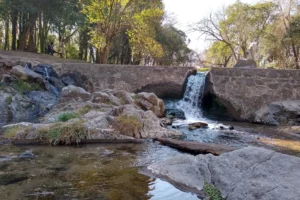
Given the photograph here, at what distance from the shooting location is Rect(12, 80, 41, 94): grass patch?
10.7 metres

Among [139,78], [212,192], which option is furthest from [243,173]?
[139,78]

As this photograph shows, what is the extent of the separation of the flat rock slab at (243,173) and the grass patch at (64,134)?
2636mm

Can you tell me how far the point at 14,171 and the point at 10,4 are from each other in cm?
1384

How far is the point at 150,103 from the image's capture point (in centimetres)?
1048

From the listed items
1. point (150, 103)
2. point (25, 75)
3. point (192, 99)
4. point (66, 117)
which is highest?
point (25, 75)

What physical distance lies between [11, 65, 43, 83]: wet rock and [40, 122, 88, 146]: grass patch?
5754 mm

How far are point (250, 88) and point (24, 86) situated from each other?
8.56m

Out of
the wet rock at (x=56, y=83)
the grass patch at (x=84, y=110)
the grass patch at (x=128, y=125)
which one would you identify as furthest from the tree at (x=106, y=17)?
the grass patch at (x=128, y=125)

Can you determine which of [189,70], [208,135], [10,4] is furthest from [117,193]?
[10,4]

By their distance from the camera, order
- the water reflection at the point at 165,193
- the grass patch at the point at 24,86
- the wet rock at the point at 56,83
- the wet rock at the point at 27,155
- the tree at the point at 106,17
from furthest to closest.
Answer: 1. the tree at the point at 106,17
2. the wet rock at the point at 56,83
3. the grass patch at the point at 24,86
4. the wet rock at the point at 27,155
5. the water reflection at the point at 165,193

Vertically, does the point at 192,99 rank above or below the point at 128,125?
above

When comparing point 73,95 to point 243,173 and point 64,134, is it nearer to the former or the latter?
point 64,134

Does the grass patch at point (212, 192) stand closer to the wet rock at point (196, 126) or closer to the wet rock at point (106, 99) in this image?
the wet rock at point (196, 126)

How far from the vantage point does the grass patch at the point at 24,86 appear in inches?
421
